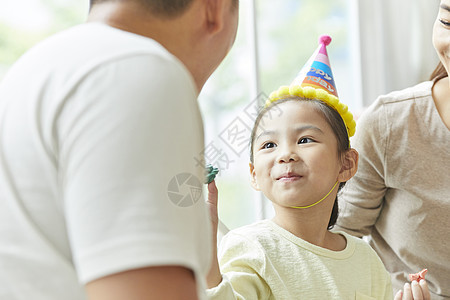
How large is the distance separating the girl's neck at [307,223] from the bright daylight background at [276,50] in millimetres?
1028

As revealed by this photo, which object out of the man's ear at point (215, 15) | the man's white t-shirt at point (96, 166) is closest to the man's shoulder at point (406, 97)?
the man's ear at point (215, 15)

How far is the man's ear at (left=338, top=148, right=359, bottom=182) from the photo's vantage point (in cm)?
138

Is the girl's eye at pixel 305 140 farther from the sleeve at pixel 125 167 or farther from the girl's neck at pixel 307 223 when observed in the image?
the sleeve at pixel 125 167

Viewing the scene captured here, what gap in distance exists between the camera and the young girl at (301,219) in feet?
3.97

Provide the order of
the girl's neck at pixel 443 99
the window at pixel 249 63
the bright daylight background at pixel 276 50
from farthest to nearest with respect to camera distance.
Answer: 1. the window at pixel 249 63
2. the bright daylight background at pixel 276 50
3. the girl's neck at pixel 443 99

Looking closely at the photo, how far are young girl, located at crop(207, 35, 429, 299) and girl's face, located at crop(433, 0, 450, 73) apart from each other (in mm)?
349

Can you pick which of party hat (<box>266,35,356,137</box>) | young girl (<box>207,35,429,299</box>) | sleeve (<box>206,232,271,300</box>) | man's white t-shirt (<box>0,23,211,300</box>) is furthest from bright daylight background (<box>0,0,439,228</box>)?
man's white t-shirt (<box>0,23,211,300</box>)

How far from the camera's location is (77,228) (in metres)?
0.51

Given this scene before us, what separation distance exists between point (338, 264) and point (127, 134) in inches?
34.8

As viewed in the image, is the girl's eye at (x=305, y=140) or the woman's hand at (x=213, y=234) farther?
the girl's eye at (x=305, y=140)

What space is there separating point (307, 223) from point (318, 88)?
0.32 meters

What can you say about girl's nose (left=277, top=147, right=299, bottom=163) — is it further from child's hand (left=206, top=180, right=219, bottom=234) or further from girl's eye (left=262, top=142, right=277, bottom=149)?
child's hand (left=206, top=180, right=219, bottom=234)

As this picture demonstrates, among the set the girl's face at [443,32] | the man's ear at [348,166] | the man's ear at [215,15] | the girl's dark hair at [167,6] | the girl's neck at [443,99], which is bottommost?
the man's ear at [348,166]

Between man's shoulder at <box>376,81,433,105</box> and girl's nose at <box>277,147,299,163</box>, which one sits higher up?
girl's nose at <box>277,147,299,163</box>
